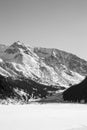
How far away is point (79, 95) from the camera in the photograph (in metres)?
147

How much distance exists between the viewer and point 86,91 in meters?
140
